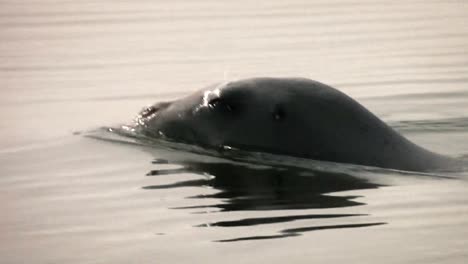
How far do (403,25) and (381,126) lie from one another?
29.2ft

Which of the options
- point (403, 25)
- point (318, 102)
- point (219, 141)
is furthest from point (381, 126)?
point (403, 25)

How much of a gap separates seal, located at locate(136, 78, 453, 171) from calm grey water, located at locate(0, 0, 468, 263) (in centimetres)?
11

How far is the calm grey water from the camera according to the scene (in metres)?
6.92

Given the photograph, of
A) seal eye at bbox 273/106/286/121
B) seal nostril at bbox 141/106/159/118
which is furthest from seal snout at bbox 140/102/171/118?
seal eye at bbox 273/106/286/121

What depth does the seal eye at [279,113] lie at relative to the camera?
27.4ft

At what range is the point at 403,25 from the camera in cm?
1714

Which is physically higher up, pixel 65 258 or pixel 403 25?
pixel 403 25

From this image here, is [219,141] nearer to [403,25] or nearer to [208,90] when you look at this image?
[208,90]

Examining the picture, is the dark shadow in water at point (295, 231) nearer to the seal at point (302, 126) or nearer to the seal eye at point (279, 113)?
the seal at point (302, 126)

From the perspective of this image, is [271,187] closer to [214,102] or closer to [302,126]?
[302,126]

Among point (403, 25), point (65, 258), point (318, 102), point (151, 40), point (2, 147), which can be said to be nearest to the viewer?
point (65, 258)

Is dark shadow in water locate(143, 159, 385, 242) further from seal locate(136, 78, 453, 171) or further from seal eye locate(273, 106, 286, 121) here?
seal eye locate(273, 106, 286, 121)

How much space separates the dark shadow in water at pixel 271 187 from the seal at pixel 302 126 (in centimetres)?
15

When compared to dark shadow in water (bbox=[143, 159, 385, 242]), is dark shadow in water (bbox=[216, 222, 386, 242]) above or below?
below
